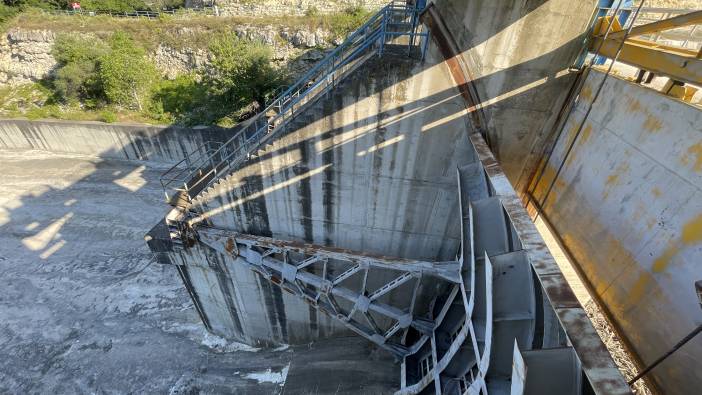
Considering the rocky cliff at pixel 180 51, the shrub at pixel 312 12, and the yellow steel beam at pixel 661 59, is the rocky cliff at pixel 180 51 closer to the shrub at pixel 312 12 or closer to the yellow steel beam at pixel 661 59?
the shrub at pixel 312 12

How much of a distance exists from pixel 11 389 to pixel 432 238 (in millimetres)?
15226

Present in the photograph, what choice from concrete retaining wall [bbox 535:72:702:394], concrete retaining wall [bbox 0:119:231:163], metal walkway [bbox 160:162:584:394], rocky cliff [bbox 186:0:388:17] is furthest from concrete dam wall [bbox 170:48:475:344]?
rocky cliff [bbox 186:0:388:17]

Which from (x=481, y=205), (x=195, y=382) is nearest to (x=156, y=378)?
(x=195, y=382)

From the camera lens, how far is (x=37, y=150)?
74.5 ft

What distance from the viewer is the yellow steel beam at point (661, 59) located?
138 inches

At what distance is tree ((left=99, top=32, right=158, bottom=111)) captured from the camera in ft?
67.2

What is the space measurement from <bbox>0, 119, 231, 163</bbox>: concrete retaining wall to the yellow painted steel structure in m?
18.3

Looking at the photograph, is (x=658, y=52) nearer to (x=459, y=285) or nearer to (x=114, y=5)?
(x=459, y=285)

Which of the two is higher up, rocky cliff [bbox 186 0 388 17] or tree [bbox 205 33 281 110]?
rocky cliff [bbox 186 0 388 17]

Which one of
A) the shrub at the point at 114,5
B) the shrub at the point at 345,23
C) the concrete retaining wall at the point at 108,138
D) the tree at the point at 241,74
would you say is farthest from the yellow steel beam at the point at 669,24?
the shrub at the point at 114,5

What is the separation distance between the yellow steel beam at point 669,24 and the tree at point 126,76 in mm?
25312

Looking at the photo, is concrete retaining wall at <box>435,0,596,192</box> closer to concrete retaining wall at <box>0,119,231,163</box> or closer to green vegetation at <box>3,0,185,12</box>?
concrete retaining wall at <box>0,119,231,163</box>

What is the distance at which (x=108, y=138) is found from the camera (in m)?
21.0

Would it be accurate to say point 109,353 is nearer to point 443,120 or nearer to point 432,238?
point 432,238
